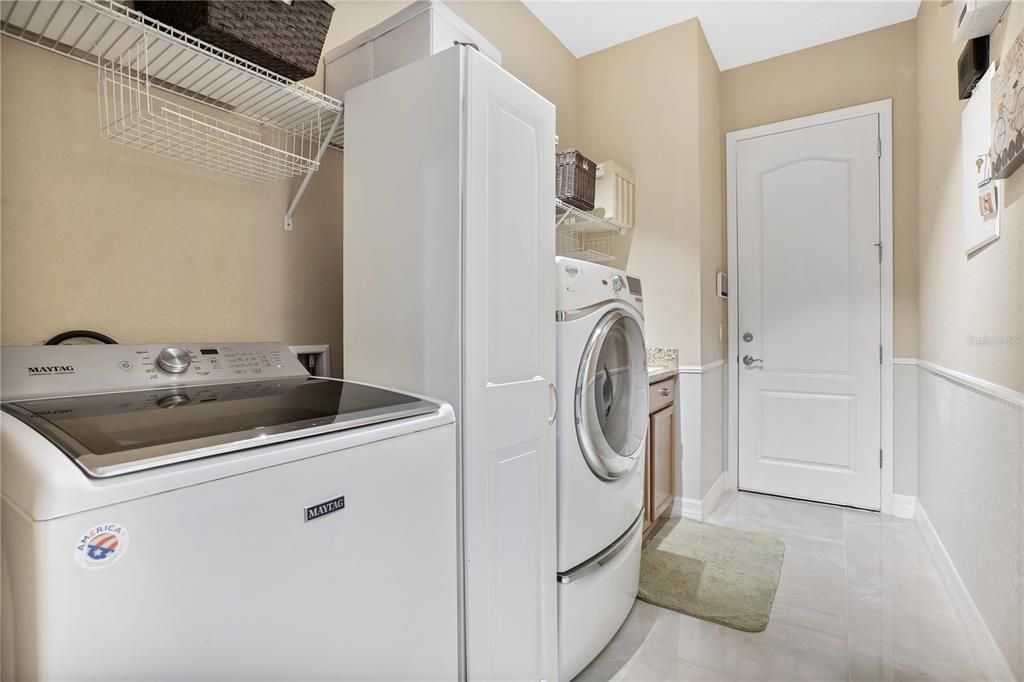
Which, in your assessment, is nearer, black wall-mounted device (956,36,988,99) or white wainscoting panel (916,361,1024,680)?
white wainscoting panel (916,361,1024,680)

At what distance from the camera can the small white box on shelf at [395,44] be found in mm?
1438

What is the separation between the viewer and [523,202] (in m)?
1.37

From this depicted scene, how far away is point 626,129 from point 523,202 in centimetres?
214

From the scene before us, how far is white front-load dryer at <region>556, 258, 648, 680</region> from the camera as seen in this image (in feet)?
5.03

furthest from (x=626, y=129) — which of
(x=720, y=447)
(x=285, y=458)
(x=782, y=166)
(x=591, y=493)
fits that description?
(x=285, y=458)

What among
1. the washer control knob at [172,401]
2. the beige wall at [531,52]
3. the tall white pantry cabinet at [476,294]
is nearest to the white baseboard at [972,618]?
the tall white pantry cabinet at [476,294]

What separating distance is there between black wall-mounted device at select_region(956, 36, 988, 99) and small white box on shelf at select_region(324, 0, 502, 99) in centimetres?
160

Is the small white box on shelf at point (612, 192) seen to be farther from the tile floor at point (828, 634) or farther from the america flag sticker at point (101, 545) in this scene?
the america flag sticker at point (101, 545)

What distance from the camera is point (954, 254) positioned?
2107 mm

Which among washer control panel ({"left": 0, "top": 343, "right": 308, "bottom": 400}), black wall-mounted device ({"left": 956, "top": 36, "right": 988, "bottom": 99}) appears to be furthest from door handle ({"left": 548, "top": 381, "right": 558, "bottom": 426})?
black wall-mounted device ({"left": 956, "top": 36, "right": 988, "bottom": 99})

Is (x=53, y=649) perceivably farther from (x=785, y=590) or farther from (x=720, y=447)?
(x=720, y=447)

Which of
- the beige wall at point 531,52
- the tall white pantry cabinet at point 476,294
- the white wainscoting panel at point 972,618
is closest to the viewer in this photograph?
the tall white pantry cabinet at point 476,294

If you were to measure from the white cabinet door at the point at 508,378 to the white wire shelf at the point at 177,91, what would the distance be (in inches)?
20.4

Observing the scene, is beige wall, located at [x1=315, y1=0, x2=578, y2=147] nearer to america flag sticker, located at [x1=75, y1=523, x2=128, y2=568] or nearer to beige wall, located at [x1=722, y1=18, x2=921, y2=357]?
beige wall, located at [x1=722, y1=18, x2=921, y2=357]
